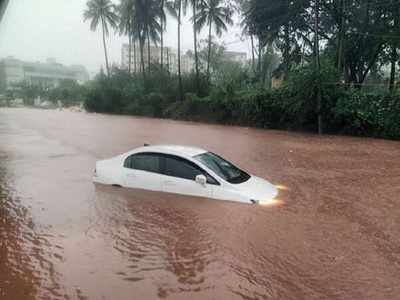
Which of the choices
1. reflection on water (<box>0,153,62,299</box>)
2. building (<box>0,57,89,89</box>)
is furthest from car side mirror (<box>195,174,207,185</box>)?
building (<box>0,57,89,89</box>)

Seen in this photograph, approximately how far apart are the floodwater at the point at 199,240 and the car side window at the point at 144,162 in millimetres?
603

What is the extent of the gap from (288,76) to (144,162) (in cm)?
2071

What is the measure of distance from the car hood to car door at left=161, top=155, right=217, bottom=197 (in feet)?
2.24

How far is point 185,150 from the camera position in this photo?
9.70 m

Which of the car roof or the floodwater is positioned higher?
the car roof

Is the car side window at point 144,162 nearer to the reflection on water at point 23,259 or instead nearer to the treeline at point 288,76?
the reflection on water at point 23,259

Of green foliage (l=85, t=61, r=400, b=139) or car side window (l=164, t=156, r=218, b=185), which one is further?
green foliage (l=85, t=61, r=400, b=139)

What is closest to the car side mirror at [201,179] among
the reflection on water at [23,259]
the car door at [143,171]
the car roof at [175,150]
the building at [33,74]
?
the car roof at [175,150]

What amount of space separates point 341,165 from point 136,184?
790cm

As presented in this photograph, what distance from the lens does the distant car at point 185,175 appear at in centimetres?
872

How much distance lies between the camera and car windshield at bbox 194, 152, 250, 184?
9.04 meters

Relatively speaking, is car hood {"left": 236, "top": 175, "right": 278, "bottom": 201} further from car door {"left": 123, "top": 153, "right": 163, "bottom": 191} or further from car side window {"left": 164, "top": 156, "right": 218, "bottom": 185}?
car door {"left": 123, "top": 153, "right": 163, "bottom": 191}

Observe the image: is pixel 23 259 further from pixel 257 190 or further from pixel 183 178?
pixel 257 190

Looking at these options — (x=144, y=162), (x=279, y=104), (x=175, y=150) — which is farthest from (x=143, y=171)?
(x=279, y=104)
